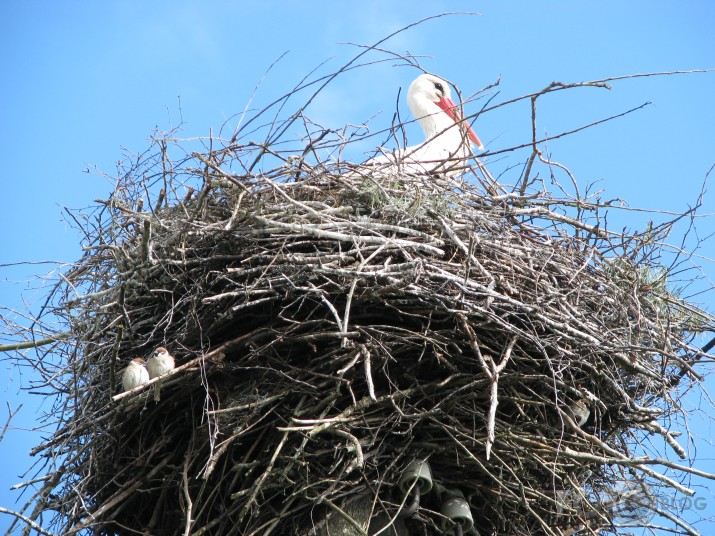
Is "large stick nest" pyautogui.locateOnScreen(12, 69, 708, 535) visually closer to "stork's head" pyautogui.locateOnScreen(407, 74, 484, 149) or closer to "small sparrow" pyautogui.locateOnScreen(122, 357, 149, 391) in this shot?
"small sparrow" pyautogui.locateOnScreen(122, 357, 149, 391)

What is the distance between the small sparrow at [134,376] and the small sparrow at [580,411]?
1610 mm

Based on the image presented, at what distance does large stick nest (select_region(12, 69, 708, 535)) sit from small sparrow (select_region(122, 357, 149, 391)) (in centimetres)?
5

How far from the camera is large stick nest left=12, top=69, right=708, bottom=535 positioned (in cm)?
346

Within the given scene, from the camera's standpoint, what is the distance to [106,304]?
3.84 m

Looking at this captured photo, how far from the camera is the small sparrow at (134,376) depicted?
340 cm

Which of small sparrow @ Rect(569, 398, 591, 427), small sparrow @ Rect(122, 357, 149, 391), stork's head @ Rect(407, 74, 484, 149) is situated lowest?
small sparrow @ Rect(569, 398, 591, 427)

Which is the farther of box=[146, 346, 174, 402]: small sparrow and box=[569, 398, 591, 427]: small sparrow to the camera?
box=[569, 398, 591, 427]: small sparrow

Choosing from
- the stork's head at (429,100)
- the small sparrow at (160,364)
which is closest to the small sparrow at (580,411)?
the small sparrow at (160,364)

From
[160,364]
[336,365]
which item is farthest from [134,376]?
[336,365]

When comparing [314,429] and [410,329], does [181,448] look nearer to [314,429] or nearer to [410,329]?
[314,429]

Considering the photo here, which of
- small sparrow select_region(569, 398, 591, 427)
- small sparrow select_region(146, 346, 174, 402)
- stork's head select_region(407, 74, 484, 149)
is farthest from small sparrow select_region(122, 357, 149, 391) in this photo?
stork's head select_region(407, 74, 484, 149)

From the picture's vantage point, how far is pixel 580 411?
374 centimetres

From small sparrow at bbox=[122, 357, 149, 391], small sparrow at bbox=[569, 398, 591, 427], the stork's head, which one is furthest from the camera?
the stork's head

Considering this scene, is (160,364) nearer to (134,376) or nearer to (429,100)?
(134,376)
